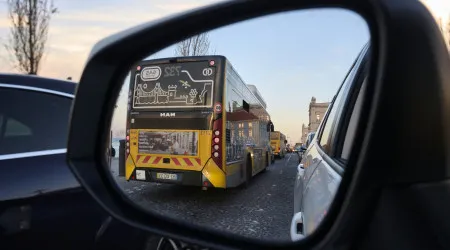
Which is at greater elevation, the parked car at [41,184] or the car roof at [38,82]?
the car roof at [38,82]

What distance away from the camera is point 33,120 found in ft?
9.51

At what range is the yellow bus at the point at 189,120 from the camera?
2.03 m

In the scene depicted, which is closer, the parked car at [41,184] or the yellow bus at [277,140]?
the parked car at [41,184]

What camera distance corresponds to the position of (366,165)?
2.77ft

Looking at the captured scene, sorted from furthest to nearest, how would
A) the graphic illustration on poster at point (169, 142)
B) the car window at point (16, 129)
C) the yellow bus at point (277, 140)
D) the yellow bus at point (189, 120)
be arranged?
the graphic illustration on poster at point (169, 142)
the car window at point (16, 129)
the yellow bus at point (277, 140)
the yellow bus at point (189, 120)

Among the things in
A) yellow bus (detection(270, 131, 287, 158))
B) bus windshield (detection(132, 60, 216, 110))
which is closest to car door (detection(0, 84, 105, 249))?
bus windshield (detection(132, 60, 216, 110))

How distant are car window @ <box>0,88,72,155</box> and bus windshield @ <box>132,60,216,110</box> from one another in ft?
1.81

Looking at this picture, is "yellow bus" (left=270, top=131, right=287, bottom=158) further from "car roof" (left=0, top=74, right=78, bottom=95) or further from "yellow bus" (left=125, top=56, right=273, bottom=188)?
"car roof" (left=0, top=74, right=78, bottom=95)

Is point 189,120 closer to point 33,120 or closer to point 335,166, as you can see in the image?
point 33,120

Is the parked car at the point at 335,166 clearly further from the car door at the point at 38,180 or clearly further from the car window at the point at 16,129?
the car window at the point at 16,129

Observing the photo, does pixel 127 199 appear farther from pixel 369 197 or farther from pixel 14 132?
pixel 14 132

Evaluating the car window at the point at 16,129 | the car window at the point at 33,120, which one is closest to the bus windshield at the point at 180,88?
the car window at the point at 33,120

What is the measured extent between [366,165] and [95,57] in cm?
75

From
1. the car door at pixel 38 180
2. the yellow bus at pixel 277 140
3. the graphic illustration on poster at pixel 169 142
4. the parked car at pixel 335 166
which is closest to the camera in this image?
the parked car at pixel 335 166
